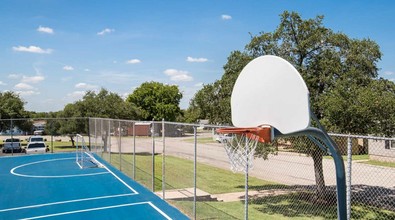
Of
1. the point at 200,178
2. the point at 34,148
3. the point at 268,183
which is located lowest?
the point at 268,183

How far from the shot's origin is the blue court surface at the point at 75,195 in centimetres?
1038

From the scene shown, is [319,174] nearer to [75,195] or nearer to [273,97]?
[75,195]

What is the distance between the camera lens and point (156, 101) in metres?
77.4

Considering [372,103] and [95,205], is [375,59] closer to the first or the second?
[372,103]

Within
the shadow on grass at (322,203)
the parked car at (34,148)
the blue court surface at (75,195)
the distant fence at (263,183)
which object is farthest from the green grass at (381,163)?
the parked car at (34,148)

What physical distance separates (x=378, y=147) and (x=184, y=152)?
15668 mm

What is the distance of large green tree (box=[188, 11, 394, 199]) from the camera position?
1220 centimetres

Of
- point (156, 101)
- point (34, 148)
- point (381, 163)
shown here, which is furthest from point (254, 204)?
point (156, 101)

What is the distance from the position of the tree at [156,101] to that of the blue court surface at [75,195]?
2213 inches

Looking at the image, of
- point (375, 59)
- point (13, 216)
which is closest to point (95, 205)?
point (13, 216)

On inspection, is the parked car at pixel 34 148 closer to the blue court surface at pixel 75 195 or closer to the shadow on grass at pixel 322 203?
the blue court surface at pixel 75 195

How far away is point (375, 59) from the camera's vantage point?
14.5 m

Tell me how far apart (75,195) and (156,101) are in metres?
65.1

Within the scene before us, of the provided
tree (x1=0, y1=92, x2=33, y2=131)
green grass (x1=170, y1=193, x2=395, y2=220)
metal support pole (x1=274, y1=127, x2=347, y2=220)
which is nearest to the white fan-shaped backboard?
metal support pole (x1=274, y1=127, x2=347, y2=220)
